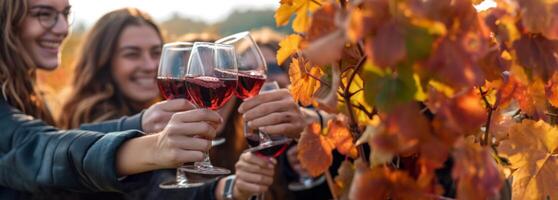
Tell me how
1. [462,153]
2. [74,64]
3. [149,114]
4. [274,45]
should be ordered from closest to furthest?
1. [462,153]
2. [149,114]
3. [74,64]
4. [274,45]

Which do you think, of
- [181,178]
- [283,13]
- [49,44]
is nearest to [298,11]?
[283,13]

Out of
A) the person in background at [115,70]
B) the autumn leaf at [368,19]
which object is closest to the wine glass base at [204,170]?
the autumn leaf at [368,19]

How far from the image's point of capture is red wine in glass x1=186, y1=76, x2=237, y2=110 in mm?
1640

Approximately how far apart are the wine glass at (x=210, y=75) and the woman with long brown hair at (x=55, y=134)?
5 cm

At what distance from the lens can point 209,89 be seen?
1.63 meters

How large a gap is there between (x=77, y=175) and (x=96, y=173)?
139 millimetres

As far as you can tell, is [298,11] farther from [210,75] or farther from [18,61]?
[18,61]

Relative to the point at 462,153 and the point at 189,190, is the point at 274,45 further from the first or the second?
the point at 462,153

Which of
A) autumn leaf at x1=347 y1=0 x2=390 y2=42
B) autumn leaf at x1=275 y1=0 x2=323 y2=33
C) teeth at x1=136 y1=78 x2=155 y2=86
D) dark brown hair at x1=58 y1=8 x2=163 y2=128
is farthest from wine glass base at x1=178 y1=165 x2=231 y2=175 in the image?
teeth at x1=136 y1=78 x2=155 y2=86

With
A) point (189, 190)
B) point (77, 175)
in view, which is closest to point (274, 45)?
point (189, 190)

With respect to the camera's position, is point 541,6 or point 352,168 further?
point 352,168

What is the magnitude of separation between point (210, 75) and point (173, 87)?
0.20 metres

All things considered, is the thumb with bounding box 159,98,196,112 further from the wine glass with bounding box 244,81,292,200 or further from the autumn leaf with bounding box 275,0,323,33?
the autumn leaf with bounding box 275,0,323,33

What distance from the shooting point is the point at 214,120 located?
164 cm
